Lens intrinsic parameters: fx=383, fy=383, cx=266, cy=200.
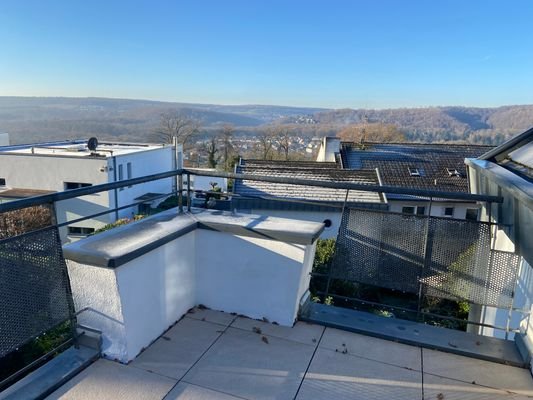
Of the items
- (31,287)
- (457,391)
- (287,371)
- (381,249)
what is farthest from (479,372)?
(31,287)

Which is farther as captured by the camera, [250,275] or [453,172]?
[453,172]

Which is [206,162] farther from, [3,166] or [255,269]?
[255,269]

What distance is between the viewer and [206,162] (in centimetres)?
3881

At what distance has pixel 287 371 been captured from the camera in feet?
7.82

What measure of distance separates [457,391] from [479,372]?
290 millimetres

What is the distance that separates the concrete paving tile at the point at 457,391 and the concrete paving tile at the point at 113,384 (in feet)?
4.97

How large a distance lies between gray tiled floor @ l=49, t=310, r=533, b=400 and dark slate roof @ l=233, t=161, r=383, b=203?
10990 millimetres

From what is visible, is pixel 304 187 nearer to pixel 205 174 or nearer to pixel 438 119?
pixel 205 174

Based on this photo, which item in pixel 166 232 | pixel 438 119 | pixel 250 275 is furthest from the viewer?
pixel 438 119

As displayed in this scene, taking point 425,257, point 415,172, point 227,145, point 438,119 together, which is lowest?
point 415,172

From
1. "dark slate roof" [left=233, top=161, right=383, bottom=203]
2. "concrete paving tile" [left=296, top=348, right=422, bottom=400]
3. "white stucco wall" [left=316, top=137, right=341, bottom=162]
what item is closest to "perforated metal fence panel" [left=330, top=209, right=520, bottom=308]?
"concrete paving tile" [left=296, top=348, right=422, bottom=400]

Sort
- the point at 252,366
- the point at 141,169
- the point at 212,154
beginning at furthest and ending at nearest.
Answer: the point at 212,154 < the point at 141,169 < the point at 252,366

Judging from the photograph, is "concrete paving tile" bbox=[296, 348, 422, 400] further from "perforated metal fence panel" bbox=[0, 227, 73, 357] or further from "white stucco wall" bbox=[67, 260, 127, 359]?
"perforated metal fence panel" bbox=[0, 227, 73, 357]

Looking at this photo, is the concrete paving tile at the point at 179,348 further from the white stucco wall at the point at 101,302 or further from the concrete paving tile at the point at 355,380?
the concrete paving tile at the point at 355,380
